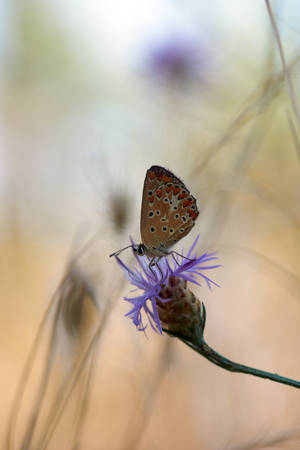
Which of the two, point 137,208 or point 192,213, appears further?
point 137,208

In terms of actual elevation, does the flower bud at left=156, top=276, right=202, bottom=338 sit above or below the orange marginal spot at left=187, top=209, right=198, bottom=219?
below

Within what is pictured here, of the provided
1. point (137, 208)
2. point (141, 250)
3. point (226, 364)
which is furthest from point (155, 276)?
point (137, 208)

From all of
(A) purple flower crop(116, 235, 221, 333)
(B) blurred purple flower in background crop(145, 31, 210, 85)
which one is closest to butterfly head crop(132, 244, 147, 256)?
(A) purple flower crop(116, 235, 221, 333)

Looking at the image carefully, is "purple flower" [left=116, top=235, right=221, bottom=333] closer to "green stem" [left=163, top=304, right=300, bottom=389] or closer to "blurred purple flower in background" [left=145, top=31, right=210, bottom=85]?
"green stem" [left=163, top=304, right=300, bottom=389]

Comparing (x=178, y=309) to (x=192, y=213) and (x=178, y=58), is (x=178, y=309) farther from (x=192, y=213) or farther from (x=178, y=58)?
(x=178, y=58)

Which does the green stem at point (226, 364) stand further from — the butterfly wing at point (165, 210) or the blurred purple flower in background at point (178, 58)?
the blurred purple flower in background at point (178, 58)

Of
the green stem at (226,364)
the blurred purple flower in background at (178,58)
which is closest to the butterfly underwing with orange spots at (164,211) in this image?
the green stem at (226,364)

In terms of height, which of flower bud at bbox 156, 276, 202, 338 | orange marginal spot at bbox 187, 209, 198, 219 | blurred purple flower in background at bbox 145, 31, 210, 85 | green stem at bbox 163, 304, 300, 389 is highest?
blurred purple flower in background at bbox 145, 31, 210, 85
